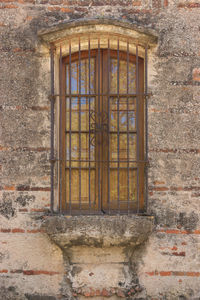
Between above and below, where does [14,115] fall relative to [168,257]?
above

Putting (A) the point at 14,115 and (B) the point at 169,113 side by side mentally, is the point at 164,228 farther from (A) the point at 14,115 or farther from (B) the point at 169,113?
(A) the point at 14,115

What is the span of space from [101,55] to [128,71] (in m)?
0.42

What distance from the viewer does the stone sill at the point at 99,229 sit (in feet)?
12.2

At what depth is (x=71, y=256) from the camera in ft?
12.7

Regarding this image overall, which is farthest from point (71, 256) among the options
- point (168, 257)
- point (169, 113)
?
point (169, 113)

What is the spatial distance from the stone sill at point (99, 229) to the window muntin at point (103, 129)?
29cm

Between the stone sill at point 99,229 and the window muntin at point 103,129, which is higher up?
the window muntin at point 103,129

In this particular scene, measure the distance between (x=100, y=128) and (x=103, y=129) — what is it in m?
0.04

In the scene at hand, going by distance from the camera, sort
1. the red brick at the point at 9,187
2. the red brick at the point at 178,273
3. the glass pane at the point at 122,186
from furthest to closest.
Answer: the glass pane at the point at 122,186
the red brick at the point at 9,187
the red brick at the point at 178,273

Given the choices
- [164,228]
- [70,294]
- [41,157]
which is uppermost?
[41,157]

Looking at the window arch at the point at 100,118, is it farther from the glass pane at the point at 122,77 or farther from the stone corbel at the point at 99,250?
the stone corbel at the point at 99,250

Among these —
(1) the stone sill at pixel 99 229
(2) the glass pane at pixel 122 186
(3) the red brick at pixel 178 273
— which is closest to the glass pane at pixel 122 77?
(2) the glass pane at pixel 122 186

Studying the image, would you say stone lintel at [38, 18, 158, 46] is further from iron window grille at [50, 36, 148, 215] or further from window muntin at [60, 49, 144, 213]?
window muntin at [60, 49, 144, 213]

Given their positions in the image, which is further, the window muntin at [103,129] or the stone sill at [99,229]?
the window muntin at [103,129]
